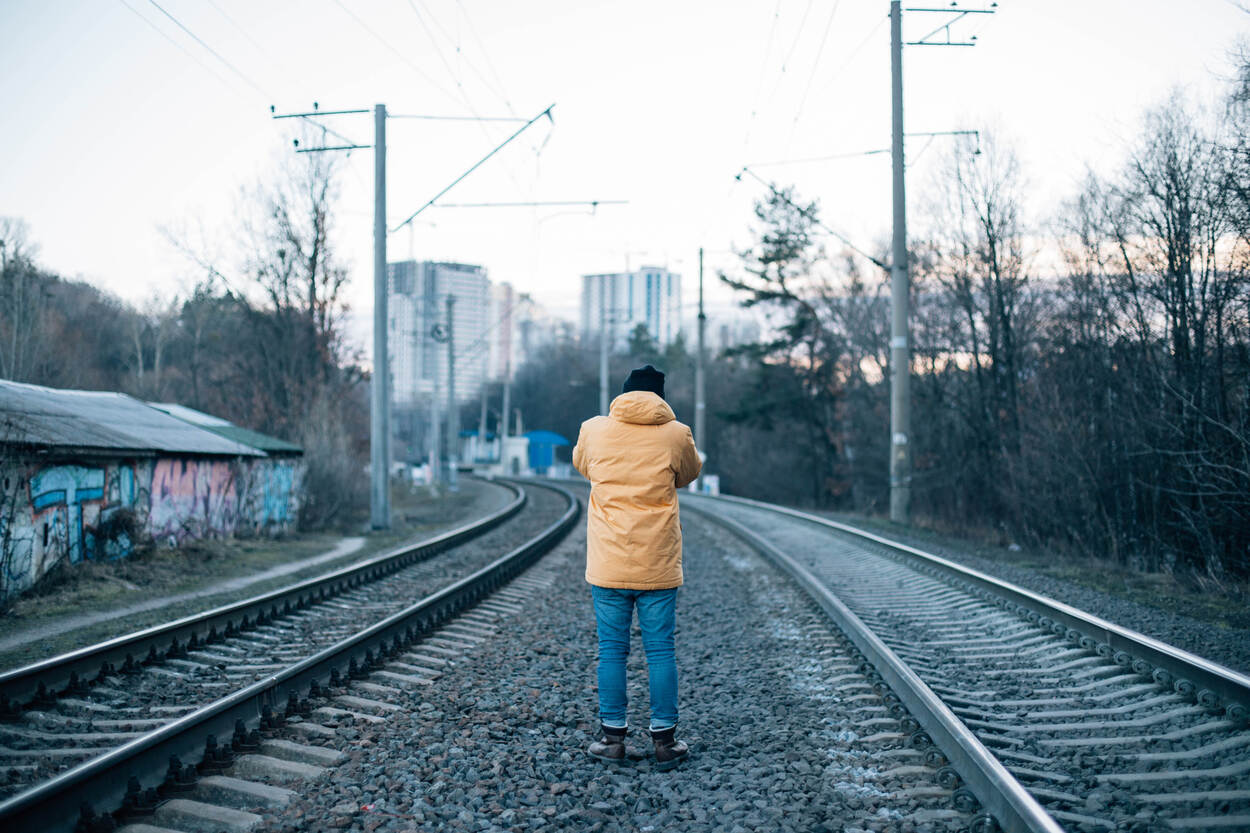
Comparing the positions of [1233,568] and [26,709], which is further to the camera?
[1233,568]

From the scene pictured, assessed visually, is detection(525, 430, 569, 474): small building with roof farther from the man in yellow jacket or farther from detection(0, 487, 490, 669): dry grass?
the man in yellow jacket

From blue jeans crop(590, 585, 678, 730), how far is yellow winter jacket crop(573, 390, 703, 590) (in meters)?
0.11

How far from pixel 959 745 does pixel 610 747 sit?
1.70 m

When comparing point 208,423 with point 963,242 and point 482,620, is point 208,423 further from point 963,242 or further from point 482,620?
point 963,242

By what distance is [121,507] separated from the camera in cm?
1255

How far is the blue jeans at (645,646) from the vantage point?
461cm

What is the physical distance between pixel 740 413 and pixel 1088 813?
40.0 meters

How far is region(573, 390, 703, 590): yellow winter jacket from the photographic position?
453 centimetres

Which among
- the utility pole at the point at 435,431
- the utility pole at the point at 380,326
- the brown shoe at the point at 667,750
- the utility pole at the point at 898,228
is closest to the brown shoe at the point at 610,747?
the brown shoe at the point at 667,750

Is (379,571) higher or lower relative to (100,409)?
lower

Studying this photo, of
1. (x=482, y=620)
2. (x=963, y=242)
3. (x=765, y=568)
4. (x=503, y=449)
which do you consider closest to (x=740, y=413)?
(x=963, y=242)

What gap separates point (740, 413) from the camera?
4350 centimetres

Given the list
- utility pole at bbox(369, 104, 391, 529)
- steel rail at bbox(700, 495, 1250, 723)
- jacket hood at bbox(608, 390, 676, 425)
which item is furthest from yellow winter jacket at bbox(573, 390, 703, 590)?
utility pole at bbox(369, 104, 391, 529)

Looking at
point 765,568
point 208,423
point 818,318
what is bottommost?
point 765,568
